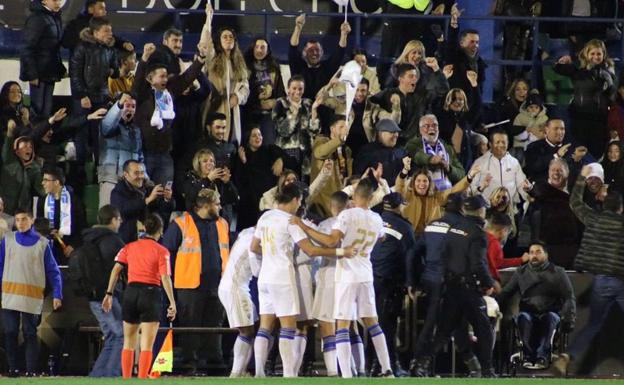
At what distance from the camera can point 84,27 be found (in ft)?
74.7

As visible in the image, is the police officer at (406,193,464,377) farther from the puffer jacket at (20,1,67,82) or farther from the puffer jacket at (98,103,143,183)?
the puffer jacket at (20,1,67,82)

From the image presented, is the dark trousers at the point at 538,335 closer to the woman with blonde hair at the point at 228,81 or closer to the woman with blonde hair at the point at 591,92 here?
the woman with blonde hair at the point at 591,92

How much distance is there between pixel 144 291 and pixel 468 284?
3.22 m

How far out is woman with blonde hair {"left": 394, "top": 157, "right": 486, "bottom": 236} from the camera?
2105 centimetres

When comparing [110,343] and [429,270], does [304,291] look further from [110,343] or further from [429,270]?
[110,343]

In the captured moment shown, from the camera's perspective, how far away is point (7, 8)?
25250mm

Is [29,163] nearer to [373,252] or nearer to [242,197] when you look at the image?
[242,197]

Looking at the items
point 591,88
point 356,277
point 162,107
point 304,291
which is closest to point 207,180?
point 162,107

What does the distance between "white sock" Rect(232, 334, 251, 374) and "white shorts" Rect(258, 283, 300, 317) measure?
0.55 metres

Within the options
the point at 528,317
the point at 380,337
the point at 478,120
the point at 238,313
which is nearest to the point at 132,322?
the point at 238,313

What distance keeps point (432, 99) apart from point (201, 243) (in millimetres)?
3821

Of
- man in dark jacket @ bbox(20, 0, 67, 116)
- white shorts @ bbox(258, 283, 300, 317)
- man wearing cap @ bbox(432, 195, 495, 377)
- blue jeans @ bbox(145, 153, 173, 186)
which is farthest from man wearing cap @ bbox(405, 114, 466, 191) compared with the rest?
man in dark jacket @ bbox(20, 0, 67, 116)

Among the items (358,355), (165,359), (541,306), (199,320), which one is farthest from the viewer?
(541,306)

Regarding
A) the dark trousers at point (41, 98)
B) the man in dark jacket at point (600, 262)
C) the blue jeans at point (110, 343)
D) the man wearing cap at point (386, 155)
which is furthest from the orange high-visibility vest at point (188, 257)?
the man in dark jacket at point (600, 262)
